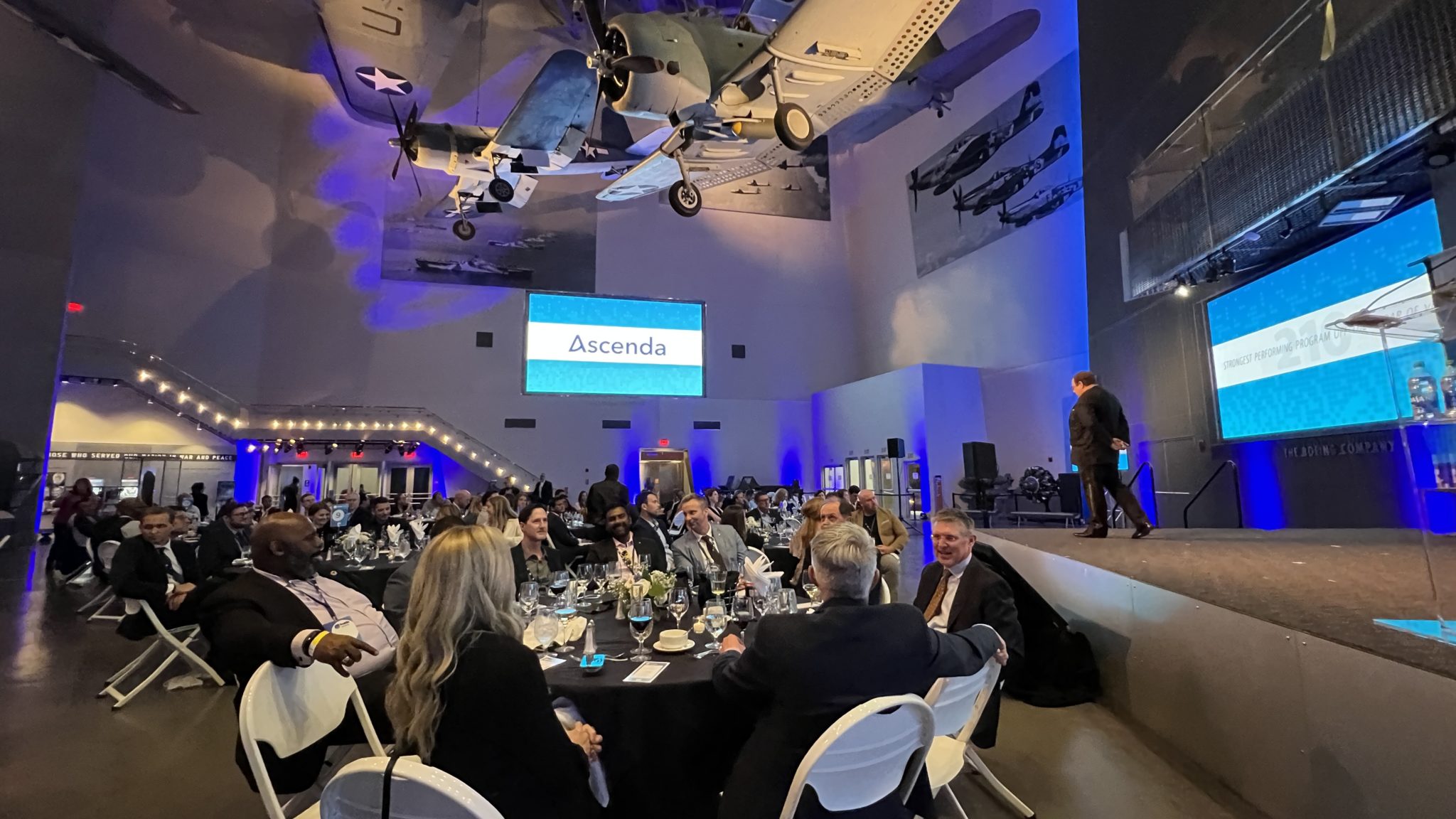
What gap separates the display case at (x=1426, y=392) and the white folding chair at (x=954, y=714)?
4.81ft

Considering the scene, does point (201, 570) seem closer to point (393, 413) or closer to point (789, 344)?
point (393, 413)

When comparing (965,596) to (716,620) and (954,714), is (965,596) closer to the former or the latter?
(954,714)

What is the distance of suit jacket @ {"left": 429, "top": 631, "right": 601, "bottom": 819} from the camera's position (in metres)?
1.44

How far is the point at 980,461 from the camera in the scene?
12.8 meters

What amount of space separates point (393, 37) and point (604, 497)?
10.2 metres

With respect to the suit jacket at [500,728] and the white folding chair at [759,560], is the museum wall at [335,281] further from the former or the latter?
the suit jacket at [500,728]

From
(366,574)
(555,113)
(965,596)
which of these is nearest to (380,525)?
(366,574)

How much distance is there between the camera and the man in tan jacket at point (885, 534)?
5195mm

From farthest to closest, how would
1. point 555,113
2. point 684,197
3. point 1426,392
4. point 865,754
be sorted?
point 684,197
point 555,113
point 1426,392
point 865,754

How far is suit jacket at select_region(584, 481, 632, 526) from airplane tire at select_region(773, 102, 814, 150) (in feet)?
12.7

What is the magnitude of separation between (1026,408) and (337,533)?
42.4 ft

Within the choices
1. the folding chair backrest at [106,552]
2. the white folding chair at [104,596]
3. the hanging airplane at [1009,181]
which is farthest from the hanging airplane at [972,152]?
the folding chair backrest at [106,552]

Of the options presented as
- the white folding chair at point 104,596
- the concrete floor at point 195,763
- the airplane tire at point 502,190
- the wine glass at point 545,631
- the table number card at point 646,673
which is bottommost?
the concrete floor at point 195,763

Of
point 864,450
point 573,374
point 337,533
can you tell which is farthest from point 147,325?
point 864,450
